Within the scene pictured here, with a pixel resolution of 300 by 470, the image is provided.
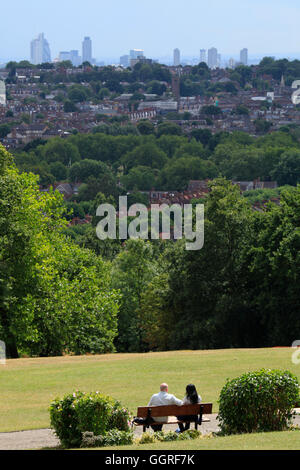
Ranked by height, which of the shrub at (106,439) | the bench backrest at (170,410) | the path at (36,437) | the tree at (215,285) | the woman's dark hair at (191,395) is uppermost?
the woman's dark hair at (191,395)

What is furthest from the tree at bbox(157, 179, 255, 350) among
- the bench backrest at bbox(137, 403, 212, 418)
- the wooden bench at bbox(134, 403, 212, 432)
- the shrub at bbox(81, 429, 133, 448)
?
the shrub at bbox(81, 429, 133, 448)

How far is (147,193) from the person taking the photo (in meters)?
181

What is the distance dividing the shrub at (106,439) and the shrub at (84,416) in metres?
0.10

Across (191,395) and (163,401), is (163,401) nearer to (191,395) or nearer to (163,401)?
(163,401)

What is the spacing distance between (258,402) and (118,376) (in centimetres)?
753

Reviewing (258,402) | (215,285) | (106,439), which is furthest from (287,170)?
(106,439)

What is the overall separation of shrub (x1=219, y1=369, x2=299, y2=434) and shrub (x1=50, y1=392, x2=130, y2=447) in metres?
1.48

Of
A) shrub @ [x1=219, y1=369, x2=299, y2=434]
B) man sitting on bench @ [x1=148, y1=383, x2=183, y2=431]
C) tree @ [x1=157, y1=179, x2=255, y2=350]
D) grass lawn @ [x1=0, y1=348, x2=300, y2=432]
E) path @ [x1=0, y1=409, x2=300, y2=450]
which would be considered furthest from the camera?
tree @ [x1=157, y1=179, x2=255, y2=350]

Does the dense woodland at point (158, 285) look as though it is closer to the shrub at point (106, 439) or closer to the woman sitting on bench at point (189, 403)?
the woman sitting on bench at point (189, 403)

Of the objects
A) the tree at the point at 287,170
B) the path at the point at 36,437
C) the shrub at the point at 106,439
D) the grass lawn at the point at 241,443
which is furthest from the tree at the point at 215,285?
the tree at the point at 287,170

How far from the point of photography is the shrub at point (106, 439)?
12969mm

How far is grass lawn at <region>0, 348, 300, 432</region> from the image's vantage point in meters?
17.2

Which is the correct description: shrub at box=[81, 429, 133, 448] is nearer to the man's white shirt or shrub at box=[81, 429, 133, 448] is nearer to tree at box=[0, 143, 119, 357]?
the man's white shirt
